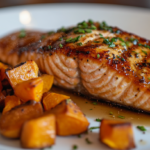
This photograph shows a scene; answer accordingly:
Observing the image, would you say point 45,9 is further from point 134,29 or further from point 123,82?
point 123,82

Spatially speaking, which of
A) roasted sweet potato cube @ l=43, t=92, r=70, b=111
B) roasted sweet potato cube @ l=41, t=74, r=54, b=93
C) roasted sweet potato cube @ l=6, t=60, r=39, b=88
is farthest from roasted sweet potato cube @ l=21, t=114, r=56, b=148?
roasted sweet potato cube @ l=41, t=74, r=54, b=93

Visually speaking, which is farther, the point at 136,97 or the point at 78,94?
the point at 78,94

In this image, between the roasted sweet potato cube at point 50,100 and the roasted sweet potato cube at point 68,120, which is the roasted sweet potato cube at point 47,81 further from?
the roasted sweet potato cube at point 68,120

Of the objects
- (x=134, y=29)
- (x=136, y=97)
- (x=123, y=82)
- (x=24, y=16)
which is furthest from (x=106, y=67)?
(x=24, y=16)

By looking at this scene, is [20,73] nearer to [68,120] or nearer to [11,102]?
[11,102]

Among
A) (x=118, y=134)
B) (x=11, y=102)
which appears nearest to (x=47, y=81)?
(x=11, y=102)

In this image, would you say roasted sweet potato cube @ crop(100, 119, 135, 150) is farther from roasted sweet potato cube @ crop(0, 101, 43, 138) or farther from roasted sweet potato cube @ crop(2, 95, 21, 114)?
roasted sweet potato cube @ crop(2, 95, 21, 114)
